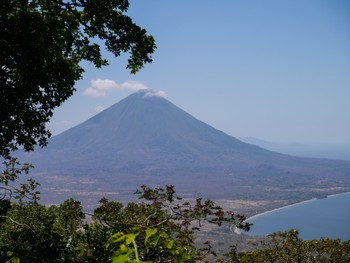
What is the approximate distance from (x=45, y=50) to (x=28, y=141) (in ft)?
10.6

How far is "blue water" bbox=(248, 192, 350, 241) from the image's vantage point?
14799cm

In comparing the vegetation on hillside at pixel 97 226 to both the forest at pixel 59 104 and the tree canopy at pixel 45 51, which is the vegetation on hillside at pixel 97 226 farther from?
the tree canopy at pixel 45 51

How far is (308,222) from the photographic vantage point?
168125 millimetres

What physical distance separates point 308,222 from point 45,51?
605ft

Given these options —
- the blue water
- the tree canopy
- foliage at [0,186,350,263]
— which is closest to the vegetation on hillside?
foliage at [0,186,350,263]

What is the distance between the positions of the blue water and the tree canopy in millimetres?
144480

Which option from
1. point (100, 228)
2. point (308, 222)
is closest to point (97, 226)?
point (100, 228)

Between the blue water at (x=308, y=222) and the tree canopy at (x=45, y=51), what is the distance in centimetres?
14448

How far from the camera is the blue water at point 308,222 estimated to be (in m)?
148

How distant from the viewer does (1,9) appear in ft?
19.1

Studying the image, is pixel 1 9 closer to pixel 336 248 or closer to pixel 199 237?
pixel 336 248

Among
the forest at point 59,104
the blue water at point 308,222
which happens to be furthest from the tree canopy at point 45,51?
the blue water at point 308,222

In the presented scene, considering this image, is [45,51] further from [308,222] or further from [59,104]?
[308,222]

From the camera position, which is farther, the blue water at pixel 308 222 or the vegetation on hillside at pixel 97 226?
the blue water at pixel 308 222
